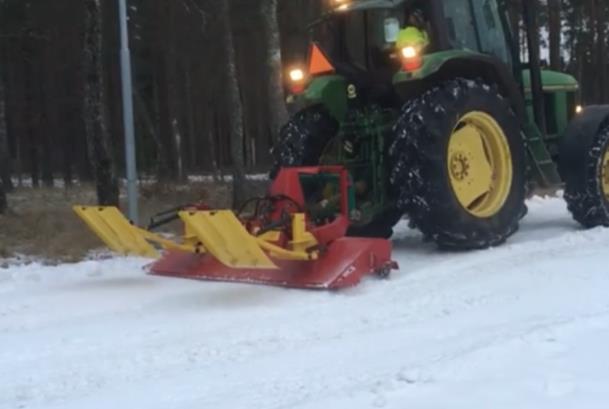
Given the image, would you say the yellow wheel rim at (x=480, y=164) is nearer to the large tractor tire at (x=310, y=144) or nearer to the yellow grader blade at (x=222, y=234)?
the large tractor tire at (x=310, y=144)

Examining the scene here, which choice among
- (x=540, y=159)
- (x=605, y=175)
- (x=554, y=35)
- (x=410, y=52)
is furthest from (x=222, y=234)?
(x=554, y=35)

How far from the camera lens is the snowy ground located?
4.20 meters

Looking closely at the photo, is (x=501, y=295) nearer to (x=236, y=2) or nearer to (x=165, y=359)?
(x=165, y=359)

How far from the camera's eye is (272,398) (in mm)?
4191

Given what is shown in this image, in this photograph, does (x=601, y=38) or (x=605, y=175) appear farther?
(x=601, y=38)

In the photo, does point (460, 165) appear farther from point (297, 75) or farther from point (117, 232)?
point (117, 232)

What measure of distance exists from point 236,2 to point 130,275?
21969 millimetres

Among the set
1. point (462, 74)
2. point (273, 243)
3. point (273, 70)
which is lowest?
point (273, 243)

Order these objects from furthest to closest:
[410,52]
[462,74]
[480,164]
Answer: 1. [462,74]
2. [480,164]
3. [410,52]

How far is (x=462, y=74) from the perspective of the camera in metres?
8.49

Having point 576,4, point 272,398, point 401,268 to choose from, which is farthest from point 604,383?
point 576,4

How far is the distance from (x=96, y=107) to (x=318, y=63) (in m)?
5.00

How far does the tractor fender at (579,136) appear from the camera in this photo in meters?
9.10

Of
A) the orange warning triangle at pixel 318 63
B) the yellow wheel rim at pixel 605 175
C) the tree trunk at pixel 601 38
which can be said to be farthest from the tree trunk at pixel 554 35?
the orange warning triangle at pixel 318 63
